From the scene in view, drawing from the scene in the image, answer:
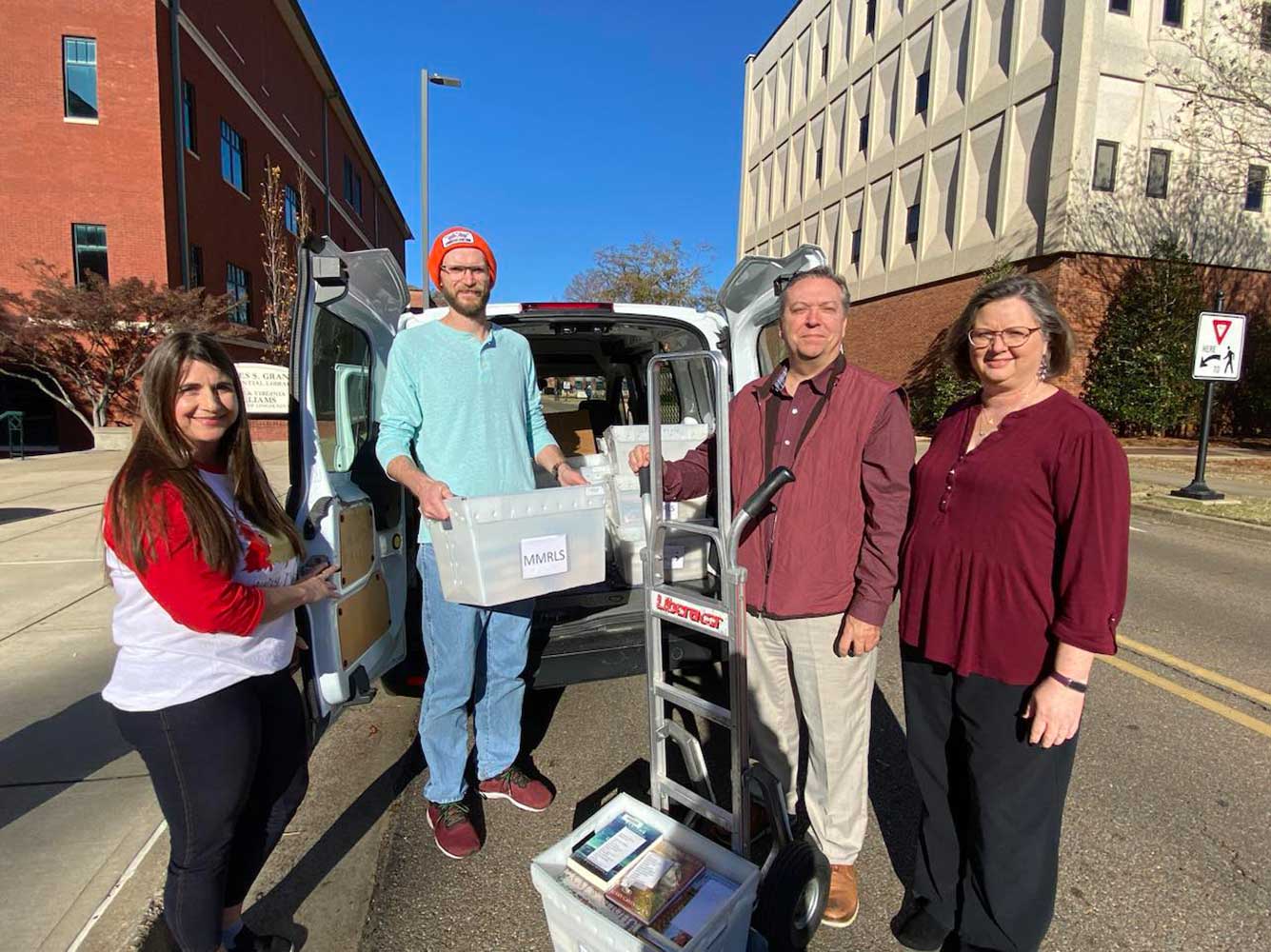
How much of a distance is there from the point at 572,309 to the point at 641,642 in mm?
1744

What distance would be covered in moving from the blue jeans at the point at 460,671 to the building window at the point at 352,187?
1526 inches

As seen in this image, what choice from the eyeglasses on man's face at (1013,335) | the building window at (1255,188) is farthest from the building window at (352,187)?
the eyeglasses on man's face at (1013,335)

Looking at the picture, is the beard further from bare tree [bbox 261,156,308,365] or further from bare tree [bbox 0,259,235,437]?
bare tree [bbox 0,259,235,437]

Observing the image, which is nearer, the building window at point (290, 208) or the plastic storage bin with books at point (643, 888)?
the plastic storage bin with books at point (643, 888)

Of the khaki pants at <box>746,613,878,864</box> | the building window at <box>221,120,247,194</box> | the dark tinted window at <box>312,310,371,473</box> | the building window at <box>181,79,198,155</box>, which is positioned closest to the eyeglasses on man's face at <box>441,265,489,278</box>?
the dark tinted window at <box>312,310,371,473</box>

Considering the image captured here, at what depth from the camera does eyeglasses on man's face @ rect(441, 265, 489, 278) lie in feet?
8.08

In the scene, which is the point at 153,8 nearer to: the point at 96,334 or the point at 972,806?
the point at 96,334

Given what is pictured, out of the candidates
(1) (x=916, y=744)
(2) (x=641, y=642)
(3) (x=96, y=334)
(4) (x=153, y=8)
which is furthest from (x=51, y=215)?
(1) (x=916, y=744)

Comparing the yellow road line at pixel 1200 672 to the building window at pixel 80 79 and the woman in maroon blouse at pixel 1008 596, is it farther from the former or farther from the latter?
the building window at pixel 80 79

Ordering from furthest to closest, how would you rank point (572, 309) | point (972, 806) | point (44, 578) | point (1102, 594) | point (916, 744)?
point (44, 578)
point (572, 309)
point (916, 744)
point (972, 806)
point (1102, 594)

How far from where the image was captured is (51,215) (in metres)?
16.8

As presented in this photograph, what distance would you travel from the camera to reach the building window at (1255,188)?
17.6m

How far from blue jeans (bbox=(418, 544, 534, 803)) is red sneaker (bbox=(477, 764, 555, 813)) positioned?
197mm

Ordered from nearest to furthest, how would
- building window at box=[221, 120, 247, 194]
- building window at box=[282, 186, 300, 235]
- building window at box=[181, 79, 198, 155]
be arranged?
1. building window at box=[181, 79, 198, 155]
2. building window at box=[221, 120, 247, 194]
3. building window at box=[282, 186, 300, 235]
